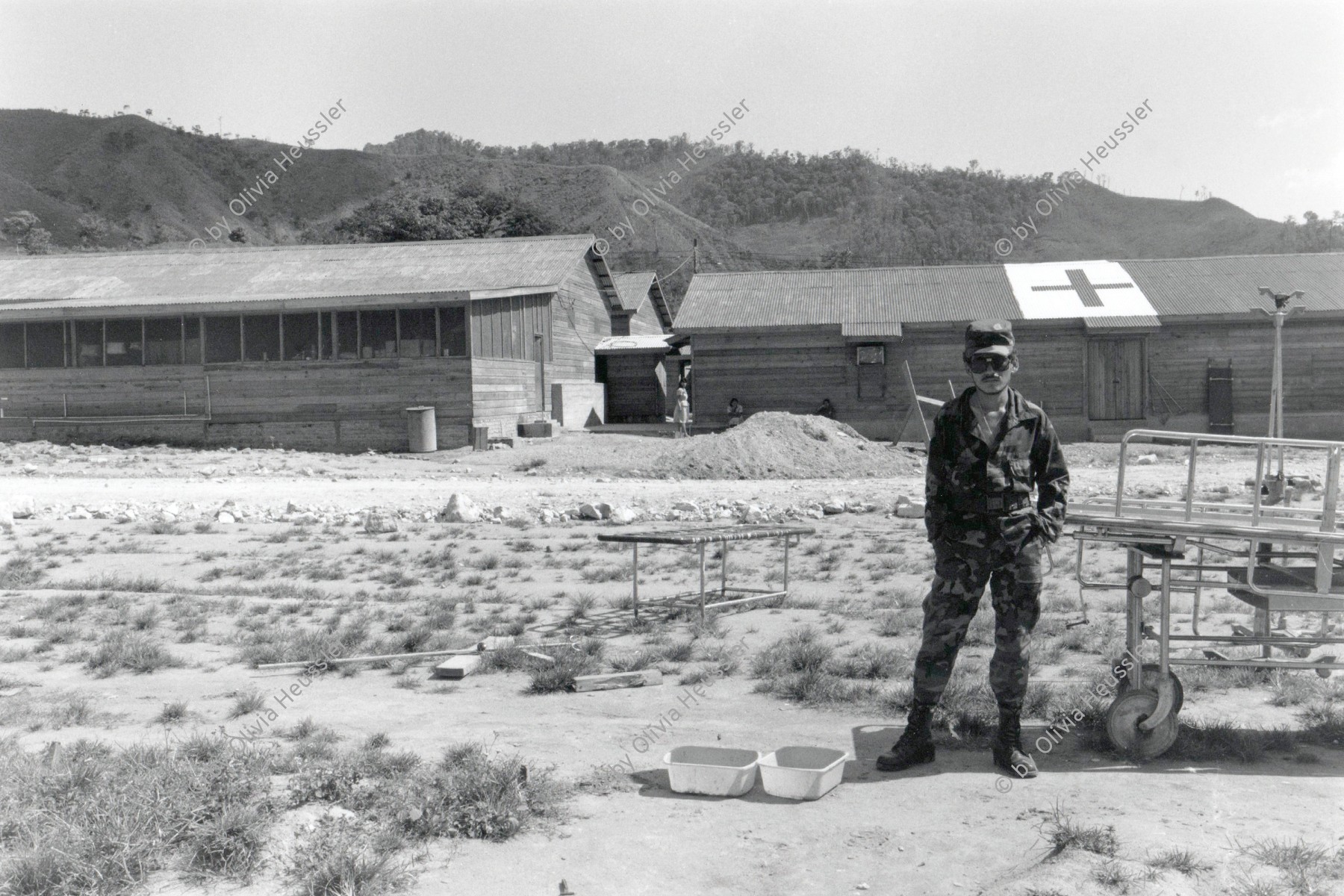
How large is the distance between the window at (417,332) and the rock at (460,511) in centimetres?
1319

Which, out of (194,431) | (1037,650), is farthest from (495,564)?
(194,431)

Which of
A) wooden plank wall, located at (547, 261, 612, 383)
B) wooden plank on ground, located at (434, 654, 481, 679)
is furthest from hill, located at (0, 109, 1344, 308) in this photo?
wooden plank on ground, located at (434, 654, 481, 679)

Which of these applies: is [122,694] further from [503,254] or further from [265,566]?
[503,254]

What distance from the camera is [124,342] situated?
30.8 m

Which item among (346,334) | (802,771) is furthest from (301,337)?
(802,771)

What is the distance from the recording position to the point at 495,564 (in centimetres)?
1200

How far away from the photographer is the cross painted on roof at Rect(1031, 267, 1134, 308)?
104ft

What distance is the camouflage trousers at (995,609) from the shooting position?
545 cm

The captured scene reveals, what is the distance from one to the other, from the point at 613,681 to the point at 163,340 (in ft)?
89.0

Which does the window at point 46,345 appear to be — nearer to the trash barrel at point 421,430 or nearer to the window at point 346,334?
the window at point 346,334

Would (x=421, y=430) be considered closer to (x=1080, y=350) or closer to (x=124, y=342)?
(x=124, y=342)

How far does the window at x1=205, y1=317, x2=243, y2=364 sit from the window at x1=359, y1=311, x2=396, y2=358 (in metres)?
3.38

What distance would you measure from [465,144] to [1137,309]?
156 metres

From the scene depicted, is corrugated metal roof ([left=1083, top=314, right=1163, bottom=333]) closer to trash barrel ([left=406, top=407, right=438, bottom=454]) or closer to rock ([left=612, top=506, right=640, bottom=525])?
trash barrel ([left=406, top=407, right=438, bottom=454])
